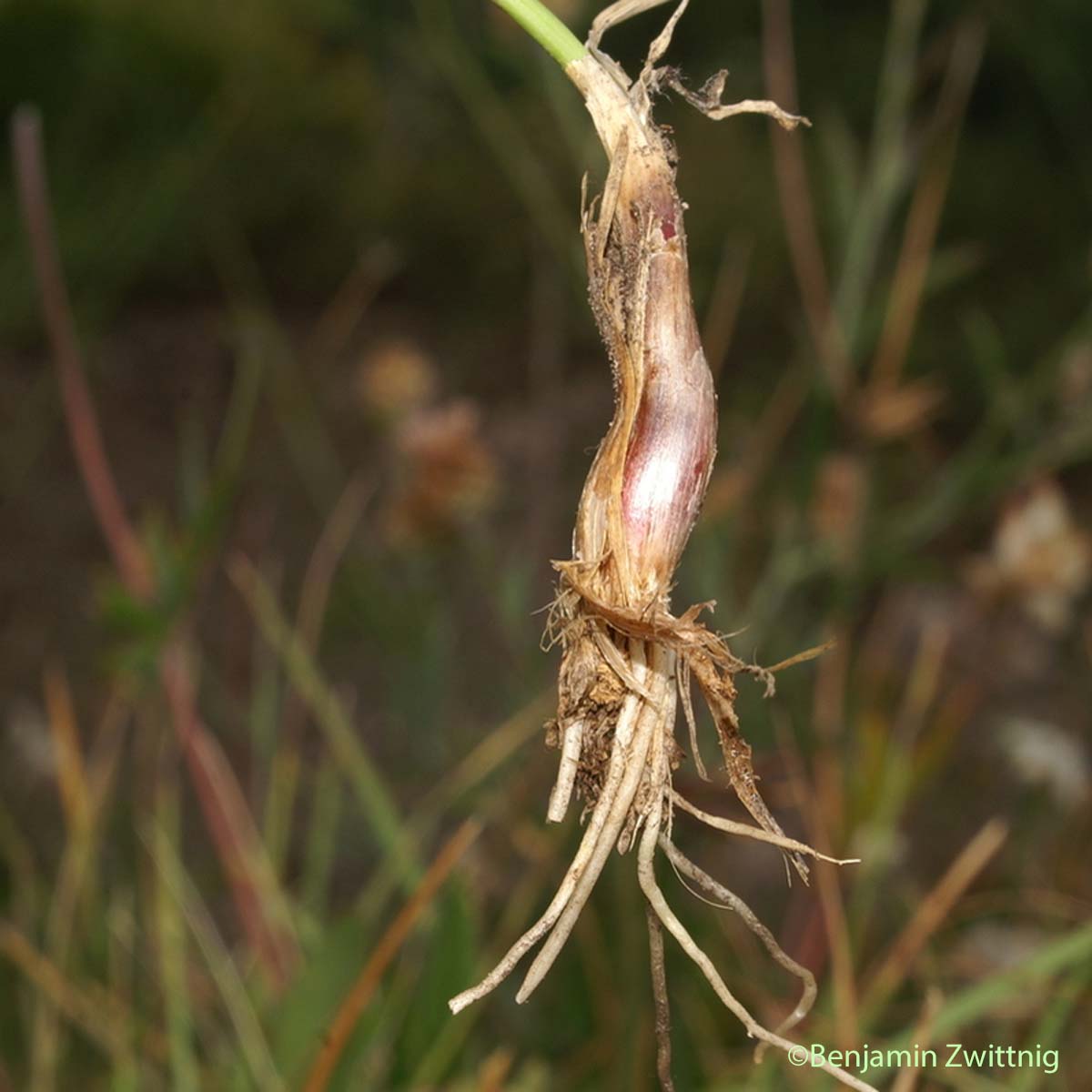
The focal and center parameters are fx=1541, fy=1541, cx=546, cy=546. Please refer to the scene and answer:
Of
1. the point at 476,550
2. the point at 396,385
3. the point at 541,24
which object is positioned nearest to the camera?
the point at 541,24

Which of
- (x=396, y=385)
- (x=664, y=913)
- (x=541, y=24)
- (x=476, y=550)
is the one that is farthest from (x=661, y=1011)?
(x=396, y=385)

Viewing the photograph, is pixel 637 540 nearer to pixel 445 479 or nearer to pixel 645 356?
pixel 645 356

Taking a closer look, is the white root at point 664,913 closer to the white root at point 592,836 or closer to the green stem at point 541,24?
the white root at point 592,836

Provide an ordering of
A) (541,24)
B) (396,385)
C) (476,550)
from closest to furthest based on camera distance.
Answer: (541,24), (476,550), (396,385)

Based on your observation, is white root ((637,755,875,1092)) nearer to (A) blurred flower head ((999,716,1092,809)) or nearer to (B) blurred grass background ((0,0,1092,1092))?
(B) blurred grass background ((0,0,1092,1092))

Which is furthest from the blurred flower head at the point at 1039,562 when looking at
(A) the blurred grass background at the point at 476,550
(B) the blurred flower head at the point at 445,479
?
(B) the blurred flower head at the point at 445,479
